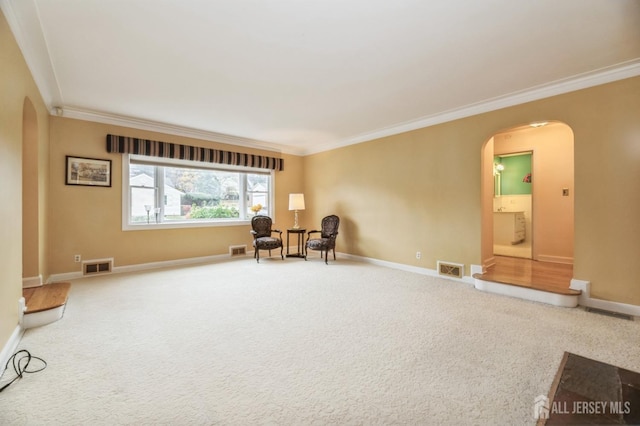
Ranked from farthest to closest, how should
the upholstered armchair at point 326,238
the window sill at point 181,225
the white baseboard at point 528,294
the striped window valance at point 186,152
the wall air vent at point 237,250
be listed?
the wall air vent at point 237,250, the upholstered armchair at point 326,238, the window sill at point 181,225, the striped window valance at point 186,152, the white baseboard at point 528,294

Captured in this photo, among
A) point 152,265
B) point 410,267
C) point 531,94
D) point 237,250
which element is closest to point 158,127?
point 152,265

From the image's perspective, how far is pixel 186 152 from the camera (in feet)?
17.3

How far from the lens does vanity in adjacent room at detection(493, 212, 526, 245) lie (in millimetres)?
6215

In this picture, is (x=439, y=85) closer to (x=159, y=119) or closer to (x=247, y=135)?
(x=247, y=135)

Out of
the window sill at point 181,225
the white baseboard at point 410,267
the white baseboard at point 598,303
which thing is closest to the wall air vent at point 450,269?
the white baseboard at point 410,267

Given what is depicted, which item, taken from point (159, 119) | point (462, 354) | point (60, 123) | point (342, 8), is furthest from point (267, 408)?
point (60, 123)

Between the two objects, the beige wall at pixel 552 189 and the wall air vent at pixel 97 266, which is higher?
the beige wall at pixel 552 189

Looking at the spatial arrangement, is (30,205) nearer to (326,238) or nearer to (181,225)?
(181,225)

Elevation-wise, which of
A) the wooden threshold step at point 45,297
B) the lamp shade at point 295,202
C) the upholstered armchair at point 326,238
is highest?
the lamp shade at point 295,202

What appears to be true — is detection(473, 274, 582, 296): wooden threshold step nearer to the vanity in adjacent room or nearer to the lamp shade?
the vanity in adjacent room

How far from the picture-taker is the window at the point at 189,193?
16.2 ft

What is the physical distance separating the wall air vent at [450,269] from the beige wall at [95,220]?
4566 millimetres

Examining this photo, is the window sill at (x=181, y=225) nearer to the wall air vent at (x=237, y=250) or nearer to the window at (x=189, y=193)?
the window at (x=189, y=193)

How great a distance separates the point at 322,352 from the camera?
2.16 meters
